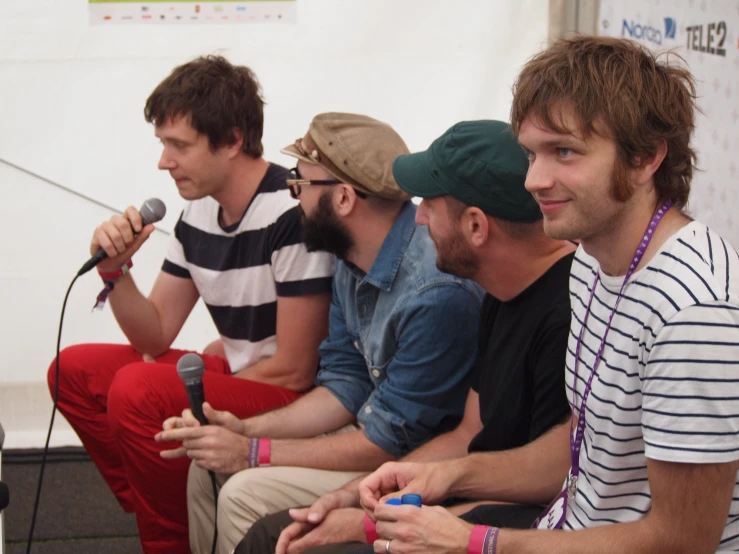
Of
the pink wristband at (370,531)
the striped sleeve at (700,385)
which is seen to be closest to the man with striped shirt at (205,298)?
the pink wristband at (370,531)

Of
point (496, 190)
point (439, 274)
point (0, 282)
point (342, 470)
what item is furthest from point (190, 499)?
point (0, 282)

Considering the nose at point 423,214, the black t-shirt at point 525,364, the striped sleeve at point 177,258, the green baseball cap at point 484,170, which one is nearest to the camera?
the black t-shirt at point 525,364

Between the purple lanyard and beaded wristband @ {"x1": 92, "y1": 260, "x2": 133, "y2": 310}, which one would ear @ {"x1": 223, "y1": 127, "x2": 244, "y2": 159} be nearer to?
beaded wristband @ {"x1": 92, "y1": 260, "x2": 133, "y2": 310}

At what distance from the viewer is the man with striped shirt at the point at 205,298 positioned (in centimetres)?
266

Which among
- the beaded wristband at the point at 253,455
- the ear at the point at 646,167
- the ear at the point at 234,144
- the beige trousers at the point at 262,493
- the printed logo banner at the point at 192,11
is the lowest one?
the beige trousers at the point at 262,493

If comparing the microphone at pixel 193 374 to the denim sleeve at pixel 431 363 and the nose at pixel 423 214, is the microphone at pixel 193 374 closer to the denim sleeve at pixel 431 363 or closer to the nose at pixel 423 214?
the denim sleeve at pixel 431 363

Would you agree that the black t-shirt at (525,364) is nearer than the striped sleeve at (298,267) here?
Yes

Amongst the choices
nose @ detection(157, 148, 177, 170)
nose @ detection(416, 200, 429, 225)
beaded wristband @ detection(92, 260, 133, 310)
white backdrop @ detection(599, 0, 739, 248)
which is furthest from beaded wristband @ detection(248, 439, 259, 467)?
white backdrop @ detection(599, 0, 739, 248)

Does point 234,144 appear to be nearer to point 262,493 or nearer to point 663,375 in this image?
point 262,493

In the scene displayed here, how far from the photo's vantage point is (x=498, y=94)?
11.4 ft

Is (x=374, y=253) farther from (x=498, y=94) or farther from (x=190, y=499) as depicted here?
(x=498, y=94)

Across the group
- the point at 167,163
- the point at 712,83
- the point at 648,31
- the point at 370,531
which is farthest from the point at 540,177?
the point at 648,31

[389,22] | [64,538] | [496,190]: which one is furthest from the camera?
[389,22]

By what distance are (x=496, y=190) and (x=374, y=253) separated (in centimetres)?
54
